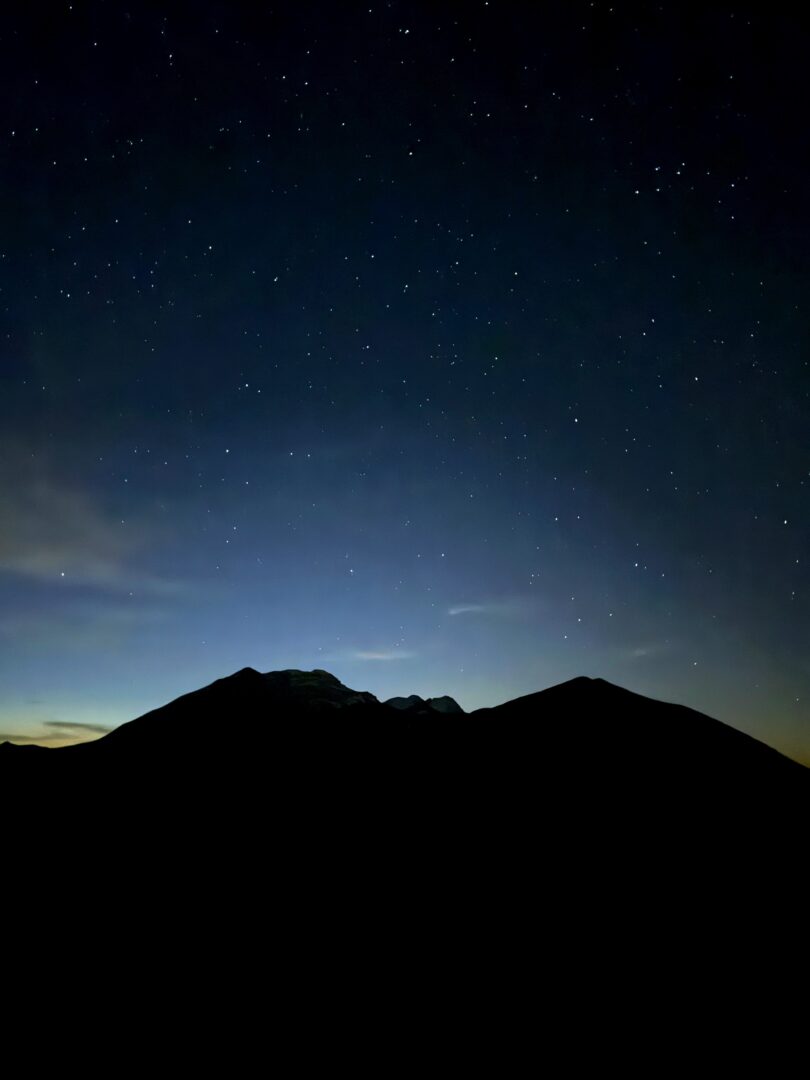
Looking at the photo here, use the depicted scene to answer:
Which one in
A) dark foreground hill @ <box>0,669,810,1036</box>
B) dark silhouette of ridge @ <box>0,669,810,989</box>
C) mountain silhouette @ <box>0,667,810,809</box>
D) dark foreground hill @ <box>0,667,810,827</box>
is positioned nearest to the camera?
dark foreground hill @ <box>0,669,810,1036</box>

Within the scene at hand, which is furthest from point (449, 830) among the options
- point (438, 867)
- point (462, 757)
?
point (462, 757)

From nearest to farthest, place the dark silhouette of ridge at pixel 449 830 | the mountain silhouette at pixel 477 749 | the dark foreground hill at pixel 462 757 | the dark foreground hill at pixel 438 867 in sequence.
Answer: the dark foreground hill at pixel 438 867
the dark silhouette of ridge at pixel 449 830
the dark foreground hill at pixel 462 757
the mountain silhouette at pixel 477 749

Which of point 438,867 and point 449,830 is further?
point 449,830

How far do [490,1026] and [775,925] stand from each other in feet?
22.7

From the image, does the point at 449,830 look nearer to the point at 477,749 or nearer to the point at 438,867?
the point at 438,867

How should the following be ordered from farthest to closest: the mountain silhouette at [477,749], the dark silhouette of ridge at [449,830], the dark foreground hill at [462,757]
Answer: the mountain silhouette at [477,749] < the dark foreground hill at [462,757] < the dark silhouette of ridge at [449,830]

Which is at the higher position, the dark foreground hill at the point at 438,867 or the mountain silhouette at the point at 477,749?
the mountain silhouette at the point at 477,749

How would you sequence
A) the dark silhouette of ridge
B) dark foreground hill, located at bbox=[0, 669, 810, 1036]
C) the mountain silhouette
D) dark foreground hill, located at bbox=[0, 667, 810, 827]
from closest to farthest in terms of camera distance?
dark foreground hill, located at bbox=[0, 669, 810, 1036] < the dark silhouette of ridge < dark foreground hill, located at bbox=[0, 667, 810, 827] < the mountain silhouette

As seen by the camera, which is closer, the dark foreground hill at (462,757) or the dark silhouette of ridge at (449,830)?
the dark silhouette of ridge at (449,830)

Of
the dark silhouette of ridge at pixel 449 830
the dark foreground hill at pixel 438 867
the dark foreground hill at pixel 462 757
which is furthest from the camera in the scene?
the dark foreground hill at pixel 462 757

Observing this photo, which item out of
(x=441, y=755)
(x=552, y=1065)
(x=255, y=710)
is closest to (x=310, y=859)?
(x=441, y=755)

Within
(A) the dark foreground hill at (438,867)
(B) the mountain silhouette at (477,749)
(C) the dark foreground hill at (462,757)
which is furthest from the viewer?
(B) the mountain silhouette at (477,749)

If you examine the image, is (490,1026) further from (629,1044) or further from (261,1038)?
Result: (261,1038)

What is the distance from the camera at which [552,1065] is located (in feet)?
29.3
